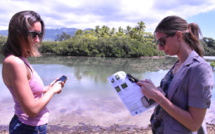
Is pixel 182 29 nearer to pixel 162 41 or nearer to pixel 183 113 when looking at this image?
pixel 162 41

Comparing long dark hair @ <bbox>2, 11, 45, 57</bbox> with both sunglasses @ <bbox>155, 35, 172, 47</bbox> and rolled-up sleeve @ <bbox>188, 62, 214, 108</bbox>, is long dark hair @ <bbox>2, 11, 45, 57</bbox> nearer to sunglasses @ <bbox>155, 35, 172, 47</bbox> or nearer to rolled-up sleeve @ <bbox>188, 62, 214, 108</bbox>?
sunglasses @ <bbox>155, 35, 172, 47</bbox>

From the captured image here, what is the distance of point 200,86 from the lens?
3.49ft

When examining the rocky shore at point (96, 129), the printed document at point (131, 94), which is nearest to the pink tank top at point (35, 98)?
the printed document at point (131, 94)

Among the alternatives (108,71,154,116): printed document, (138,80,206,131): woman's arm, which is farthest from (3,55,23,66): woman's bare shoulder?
(138,80,206,131): woman's arm

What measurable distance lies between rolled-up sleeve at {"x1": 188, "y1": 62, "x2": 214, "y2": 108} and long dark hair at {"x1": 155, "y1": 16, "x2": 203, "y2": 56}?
25 cm

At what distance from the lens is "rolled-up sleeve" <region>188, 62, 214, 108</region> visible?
107cm

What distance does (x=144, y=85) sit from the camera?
1.24 meters

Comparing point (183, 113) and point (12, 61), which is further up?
point (12, 61)

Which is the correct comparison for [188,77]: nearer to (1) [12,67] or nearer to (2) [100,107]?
(1) [12,67]

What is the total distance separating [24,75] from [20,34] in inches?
10.4

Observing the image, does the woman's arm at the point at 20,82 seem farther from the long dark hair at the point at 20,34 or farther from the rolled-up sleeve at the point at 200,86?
the rolled-up sleeve at the point at 200,86

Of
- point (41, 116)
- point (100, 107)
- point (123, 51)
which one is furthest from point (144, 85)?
point (123, 51)

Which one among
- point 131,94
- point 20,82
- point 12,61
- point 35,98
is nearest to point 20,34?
point 12,61

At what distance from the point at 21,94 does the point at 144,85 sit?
73 centimetres
